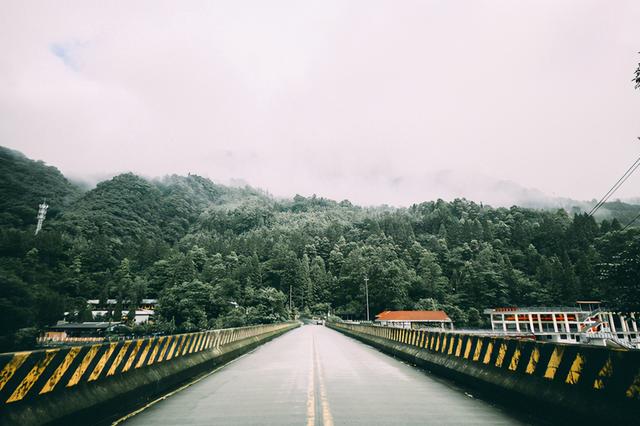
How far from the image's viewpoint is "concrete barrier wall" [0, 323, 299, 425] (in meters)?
5.25

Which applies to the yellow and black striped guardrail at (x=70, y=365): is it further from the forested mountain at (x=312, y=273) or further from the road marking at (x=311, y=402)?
the forested mountain at (x=312, y=273)

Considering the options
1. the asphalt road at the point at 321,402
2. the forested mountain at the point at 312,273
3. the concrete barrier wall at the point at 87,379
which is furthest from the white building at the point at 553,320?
the concrete barrier wall at the point at 87,379

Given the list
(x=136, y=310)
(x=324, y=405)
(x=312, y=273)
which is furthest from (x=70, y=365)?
(x=312, y=273)

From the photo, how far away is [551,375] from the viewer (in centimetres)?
688

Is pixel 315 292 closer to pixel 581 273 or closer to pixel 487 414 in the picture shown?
pixel 581 273

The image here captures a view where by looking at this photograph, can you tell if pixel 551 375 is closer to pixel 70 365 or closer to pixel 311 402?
pixel 311 402

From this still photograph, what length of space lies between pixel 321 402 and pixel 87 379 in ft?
15.1

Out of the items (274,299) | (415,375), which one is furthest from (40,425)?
(274,299)

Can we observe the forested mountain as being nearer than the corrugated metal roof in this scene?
No

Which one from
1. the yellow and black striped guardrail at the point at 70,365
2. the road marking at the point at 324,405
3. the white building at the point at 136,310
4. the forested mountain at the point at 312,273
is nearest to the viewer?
the yellow and black striped guardrail at the point at 70,365

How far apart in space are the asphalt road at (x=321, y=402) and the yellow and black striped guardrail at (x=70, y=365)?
1.07 metres

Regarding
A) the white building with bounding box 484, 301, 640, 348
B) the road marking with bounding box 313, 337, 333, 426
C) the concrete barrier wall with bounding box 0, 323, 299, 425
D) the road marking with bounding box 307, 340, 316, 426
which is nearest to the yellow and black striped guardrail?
the concrete barrier wall with bounding box 0, 323, 299, 425

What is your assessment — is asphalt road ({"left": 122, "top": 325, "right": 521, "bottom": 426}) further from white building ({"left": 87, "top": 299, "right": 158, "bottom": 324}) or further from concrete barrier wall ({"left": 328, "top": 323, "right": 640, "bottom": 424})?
white building ({"left": 87, "top": 299, "right": 158, "bottom": 324})

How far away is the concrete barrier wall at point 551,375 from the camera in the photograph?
208 inches
